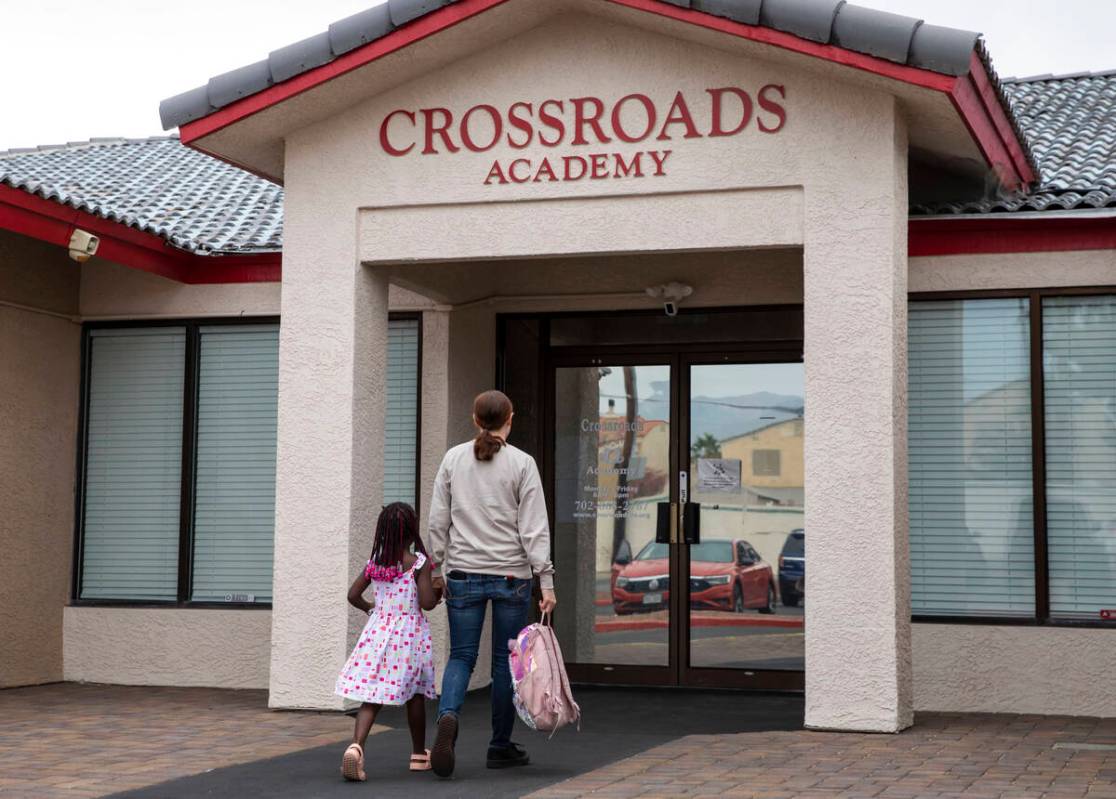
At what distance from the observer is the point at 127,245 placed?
35.1 feet

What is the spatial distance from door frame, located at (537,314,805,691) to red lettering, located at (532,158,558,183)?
7.52ft

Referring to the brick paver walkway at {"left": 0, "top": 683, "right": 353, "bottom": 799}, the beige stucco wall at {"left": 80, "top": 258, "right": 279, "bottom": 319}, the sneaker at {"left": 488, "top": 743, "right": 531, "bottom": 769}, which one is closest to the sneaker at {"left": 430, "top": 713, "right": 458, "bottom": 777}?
the sneaker at {"left": 488, "top": 743, "right": 531, "bottom": 769}

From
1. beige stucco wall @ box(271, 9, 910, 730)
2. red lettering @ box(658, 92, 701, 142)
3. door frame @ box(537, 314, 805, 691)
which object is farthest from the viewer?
door frame @ box(537, 314, 805, 691)

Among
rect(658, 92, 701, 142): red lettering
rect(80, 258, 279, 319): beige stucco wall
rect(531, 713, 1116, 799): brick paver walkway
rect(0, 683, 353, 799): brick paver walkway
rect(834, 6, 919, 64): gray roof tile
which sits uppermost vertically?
rect(834, 6, 919, 64): gray roof tile

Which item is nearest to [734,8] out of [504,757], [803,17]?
[803,17]

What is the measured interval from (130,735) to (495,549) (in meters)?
2.71

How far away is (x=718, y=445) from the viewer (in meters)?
11.0

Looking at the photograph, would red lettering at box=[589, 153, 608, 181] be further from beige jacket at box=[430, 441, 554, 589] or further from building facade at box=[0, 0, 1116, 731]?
beige jacket at box=[430, 441, 554, 589]

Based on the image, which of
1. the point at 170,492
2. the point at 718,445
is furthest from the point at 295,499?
the point at 718,445

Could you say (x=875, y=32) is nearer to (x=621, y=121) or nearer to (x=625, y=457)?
(x=621, y=121)

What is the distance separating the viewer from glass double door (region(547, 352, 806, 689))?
425 inches

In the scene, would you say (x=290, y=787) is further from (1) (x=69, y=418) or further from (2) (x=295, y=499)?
(1) (x=69, y=418)

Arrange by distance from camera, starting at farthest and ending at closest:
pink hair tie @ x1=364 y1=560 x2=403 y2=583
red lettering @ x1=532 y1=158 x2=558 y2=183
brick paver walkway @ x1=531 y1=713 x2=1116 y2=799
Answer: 1. red lettering @ x1=532 y1=158 x2=558 y2=183
2. pink hair tie @ x1=364 y1=560 x2=403 y2=583
3. brick paver walkway @ x1=531 y1=713 x2=1116 y2=799

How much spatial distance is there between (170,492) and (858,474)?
18.5 feet
